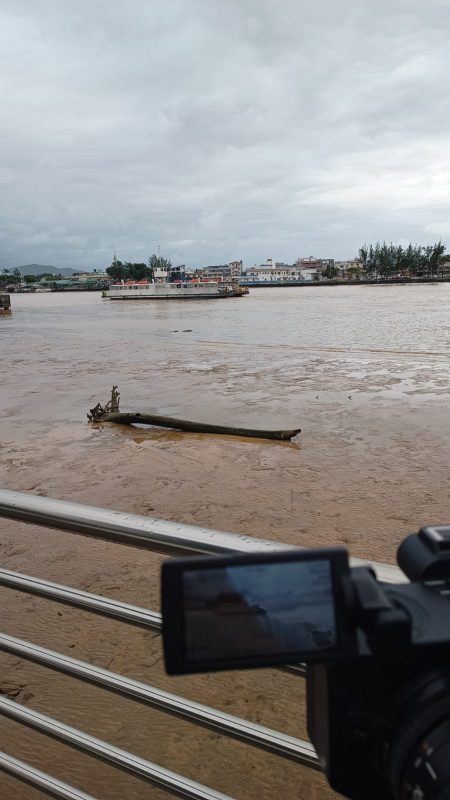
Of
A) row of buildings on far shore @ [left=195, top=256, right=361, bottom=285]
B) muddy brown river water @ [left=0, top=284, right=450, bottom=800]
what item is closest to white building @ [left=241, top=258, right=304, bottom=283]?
row of buildings on far shore @ [left=195, top=256, right=361, bottom=285]

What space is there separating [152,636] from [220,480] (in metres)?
3.56

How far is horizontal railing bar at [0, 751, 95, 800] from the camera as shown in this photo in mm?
1496

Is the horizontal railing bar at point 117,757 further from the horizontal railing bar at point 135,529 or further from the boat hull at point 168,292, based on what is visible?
the boat hull at point 168,292

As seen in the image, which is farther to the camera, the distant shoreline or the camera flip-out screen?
the distant shoreline

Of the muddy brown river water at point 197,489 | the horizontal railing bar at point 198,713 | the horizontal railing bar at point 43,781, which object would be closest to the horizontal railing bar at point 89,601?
the horizontal railing bar at point 198,713

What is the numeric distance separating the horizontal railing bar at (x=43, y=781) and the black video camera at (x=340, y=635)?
1.06 metres

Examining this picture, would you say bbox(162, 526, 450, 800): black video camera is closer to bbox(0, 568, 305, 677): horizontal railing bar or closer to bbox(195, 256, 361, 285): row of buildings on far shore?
bbox(0, 568, 305, 677): horizontal railing bar

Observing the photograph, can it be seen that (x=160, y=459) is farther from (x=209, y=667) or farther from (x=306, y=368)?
(x=306, y=368)

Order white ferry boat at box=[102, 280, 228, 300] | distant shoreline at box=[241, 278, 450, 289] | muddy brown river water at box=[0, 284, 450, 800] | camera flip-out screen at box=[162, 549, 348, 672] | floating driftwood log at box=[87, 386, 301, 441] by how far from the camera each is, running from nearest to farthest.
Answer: camera flip-out screen at box=[162, 549, 348, 672] < muddy brown river water at box=[0, 284, 450, 800] < floating driftwood log at box=[87, 386, 301, 441] < white ferry boat at box=[102, 280, 228, 300] < distant shoreline at box=[241, 278, 450, 289]

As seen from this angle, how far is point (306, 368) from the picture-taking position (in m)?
17.7

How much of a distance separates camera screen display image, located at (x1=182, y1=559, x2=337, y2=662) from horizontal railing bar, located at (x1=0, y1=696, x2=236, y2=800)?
0.87m

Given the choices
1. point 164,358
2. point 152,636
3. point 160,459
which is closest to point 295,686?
point 152,636

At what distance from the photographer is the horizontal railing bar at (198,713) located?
121 centimetres

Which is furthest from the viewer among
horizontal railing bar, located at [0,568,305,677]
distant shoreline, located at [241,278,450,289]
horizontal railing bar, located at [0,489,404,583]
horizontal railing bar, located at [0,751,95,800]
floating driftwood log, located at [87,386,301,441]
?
distant shoreline, located at [241,278,450,289]
